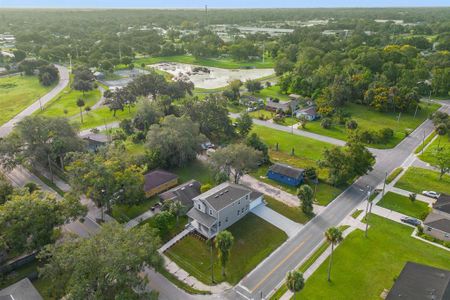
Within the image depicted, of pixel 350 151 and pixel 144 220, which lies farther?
pixel 350 151

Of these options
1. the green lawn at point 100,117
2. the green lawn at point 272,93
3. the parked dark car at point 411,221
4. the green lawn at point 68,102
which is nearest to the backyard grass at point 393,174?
the parked dark car at point 411,221

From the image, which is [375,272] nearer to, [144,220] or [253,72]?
[144,220]

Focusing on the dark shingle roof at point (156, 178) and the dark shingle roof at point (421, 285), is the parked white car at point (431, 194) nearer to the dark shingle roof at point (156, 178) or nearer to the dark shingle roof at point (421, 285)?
the dark shingle roof at point (421, 285)

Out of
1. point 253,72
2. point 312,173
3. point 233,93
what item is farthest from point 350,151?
point 253,72

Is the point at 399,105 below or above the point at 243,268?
above

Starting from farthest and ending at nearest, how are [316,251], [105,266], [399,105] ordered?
[399,105], [316,251], [105,266]

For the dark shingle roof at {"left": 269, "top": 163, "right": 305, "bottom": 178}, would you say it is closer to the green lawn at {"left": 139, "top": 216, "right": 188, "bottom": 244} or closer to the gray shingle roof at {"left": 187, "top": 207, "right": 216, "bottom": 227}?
the gray shingle roof at {"left": 187, "top": 207, "right": 216, "bottom": 227}
